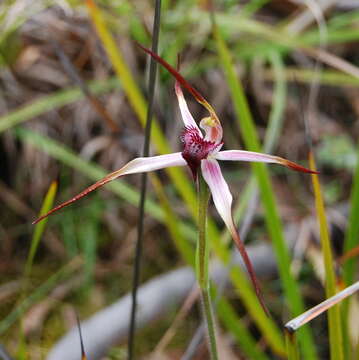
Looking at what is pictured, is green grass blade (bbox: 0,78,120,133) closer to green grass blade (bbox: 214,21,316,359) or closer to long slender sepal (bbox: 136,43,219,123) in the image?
green grass blade (bbox: 214,21,316,359)

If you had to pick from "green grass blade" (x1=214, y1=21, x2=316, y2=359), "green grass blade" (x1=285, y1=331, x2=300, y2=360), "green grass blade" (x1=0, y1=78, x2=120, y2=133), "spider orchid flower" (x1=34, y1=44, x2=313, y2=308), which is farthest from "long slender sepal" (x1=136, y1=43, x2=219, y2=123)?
"green grass blade" (x1=0, y1=78, x2=120, y2=133)

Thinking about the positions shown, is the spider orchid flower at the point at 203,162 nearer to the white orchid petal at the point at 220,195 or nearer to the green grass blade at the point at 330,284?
the white orchid petal at the point at 220,195

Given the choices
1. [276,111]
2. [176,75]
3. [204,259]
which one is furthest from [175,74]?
[276,111]

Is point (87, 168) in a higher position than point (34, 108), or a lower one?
lower

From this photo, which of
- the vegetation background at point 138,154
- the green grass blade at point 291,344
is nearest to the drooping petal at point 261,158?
the green grass blade at point 291,344

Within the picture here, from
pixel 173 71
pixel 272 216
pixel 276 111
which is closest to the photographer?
pixel 173 71

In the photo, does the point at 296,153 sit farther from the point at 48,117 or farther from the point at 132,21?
the point at 48,117

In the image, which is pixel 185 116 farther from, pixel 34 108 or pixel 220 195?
pixel 34 108

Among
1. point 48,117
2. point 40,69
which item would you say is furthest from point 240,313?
point 40,69
